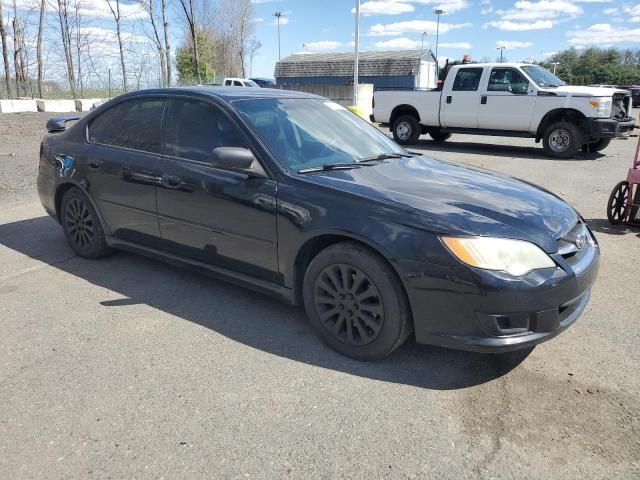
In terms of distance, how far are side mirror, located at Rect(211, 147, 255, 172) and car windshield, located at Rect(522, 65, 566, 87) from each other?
10.7 m

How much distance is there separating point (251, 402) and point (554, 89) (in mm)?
11553

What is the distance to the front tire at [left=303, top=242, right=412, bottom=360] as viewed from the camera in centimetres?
292

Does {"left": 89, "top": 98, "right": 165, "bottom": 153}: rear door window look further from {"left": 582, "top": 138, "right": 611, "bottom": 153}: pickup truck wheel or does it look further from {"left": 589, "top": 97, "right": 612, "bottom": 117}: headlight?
{"left": 582, "top": 138, "right": 611, "bottom": 153}: pickup truck wheel

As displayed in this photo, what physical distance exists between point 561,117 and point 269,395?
11380 mm

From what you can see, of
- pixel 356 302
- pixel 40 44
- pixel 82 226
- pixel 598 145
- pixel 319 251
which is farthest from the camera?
pixel 40 44

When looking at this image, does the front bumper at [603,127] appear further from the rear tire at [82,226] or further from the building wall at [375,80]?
the building wall at [375,80]

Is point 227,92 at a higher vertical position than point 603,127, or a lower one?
higher

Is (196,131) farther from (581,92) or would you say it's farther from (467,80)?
(467,80)

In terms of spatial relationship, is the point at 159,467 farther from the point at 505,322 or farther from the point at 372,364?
the point at 505,322

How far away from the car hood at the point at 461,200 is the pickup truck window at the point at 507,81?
957 cm

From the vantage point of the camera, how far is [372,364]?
311 cm

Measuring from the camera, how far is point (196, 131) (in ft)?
12.9

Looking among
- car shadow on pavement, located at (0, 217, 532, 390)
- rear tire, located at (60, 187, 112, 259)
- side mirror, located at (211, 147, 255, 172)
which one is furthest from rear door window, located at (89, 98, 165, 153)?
car shadow on pavement, located at (0, 217, 532, 390)

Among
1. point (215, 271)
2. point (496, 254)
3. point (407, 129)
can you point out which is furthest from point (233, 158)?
point (407, 129)
